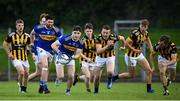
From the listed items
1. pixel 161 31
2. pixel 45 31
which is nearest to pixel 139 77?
pixel 161 31

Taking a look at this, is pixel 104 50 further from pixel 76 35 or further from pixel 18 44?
pixel 18 44

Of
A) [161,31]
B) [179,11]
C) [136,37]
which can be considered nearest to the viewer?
[136,37]

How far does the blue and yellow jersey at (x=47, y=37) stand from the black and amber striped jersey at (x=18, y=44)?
1.43 feet

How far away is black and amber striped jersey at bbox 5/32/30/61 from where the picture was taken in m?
Answer: 26.8

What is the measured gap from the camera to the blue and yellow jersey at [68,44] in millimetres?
25891

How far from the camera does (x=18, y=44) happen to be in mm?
26984

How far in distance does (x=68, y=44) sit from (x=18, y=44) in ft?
6.17

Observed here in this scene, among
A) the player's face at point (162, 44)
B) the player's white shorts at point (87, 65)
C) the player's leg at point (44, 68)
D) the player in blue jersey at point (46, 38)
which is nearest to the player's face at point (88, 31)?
the player's white shorts at point (87, 65)

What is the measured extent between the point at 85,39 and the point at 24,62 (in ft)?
8.11

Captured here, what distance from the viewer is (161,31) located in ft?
148

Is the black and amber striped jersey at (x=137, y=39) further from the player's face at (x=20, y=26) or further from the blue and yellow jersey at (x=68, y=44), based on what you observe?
the player's face at (x=20, y=26)

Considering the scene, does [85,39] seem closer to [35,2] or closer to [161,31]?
[161,31]

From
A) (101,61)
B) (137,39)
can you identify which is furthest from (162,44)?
(101,61)

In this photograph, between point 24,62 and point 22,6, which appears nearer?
point 24,62
